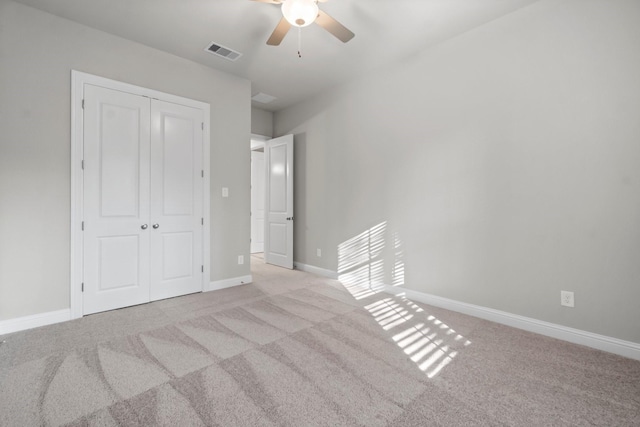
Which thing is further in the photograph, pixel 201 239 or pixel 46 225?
pixel 201 239

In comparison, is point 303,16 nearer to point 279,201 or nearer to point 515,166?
point 515,166

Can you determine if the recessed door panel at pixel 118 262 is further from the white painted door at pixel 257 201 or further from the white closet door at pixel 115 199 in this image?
the white painted door at pixel 257 201

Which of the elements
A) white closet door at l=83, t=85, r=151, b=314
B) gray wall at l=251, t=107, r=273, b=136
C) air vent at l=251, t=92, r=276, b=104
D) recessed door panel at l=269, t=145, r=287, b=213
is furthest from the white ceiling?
recessed door panel at l=269, t=145, r=287, b=213

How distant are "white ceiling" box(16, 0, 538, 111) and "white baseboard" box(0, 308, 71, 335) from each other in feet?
9.19

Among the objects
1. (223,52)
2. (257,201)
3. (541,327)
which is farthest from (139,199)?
(541,327)

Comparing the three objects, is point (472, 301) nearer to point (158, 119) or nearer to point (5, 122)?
point (158, 119)

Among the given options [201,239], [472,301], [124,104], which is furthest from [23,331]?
[472,301]

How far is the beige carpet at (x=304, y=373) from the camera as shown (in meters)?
1.53

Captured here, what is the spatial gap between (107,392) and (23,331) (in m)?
1.57

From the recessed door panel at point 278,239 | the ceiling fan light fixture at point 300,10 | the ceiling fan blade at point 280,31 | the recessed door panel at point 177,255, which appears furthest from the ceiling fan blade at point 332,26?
the recessed door panel at point 278,239

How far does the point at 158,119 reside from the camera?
3316 millimetres

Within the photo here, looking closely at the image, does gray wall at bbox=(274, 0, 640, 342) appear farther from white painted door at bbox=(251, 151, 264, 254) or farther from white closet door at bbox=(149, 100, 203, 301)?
white painted door at bbox=(251, 151, 264, 254)

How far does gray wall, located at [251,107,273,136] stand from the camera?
207 inches

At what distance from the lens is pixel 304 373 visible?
6.23 feet
